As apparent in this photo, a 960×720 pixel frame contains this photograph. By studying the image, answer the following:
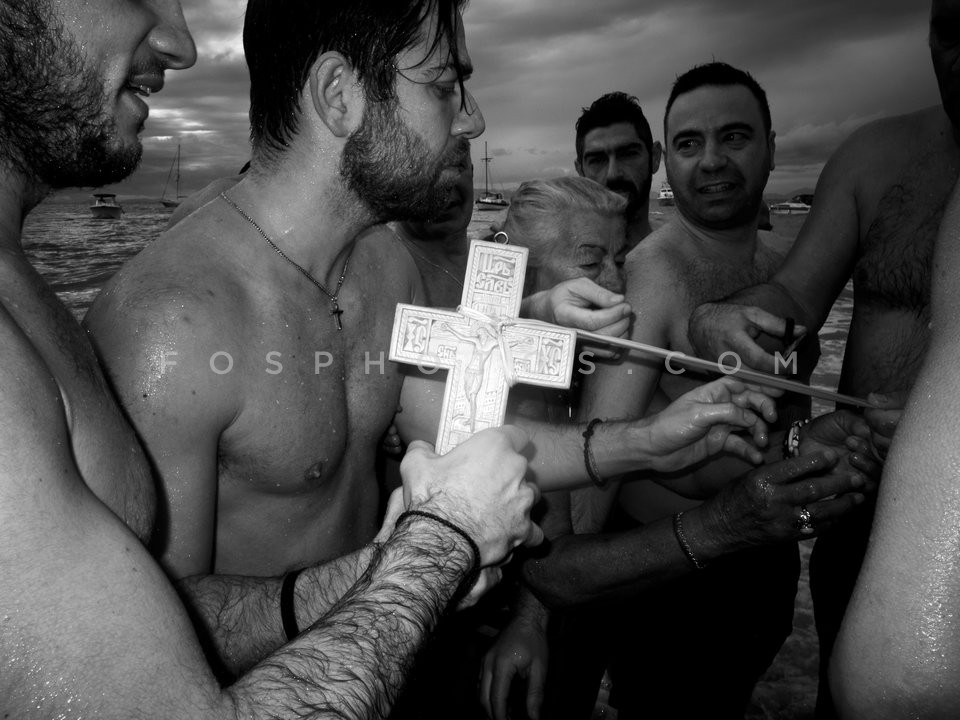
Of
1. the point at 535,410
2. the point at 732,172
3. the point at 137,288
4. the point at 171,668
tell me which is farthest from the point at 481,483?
the point at 732,172

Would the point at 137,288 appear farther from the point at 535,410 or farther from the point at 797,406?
the point at 797,406

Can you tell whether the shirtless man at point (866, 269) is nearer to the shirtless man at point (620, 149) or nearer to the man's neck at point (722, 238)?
the man's neck at point (722, 238)

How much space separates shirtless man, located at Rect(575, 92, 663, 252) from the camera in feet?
15.1

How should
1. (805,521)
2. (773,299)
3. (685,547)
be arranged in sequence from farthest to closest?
(773,299), (685,547), (805,521)

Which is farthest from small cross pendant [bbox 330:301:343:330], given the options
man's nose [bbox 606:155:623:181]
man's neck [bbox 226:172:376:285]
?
man's nose [bbox 606:155:623:181]

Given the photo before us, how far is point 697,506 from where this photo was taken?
2.56m

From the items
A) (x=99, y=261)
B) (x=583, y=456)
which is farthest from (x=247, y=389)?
(x=99, y=261)

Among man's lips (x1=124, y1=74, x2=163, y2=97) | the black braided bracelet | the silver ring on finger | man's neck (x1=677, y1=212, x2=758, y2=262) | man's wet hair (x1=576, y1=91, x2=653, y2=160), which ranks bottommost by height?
the silver ring on finger

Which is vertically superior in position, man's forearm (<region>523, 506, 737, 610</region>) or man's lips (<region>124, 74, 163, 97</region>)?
man's lips (<region>124, 74, 163, 97</region>)

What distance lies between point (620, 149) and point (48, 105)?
3971 millimetres

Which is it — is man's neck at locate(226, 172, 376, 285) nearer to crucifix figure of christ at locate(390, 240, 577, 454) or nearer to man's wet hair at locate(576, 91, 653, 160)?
crucifix figure of christ at locate(390, 240, 577, 454)

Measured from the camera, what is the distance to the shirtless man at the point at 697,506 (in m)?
2.40

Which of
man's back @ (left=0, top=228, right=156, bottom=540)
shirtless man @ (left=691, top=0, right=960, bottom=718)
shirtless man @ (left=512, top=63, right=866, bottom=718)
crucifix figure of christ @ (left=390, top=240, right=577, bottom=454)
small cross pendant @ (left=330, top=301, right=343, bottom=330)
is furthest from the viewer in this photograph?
shirtless man @ (left=691, top=0, right=960, bottom=718)

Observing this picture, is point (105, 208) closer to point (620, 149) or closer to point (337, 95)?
point (620, 149)
